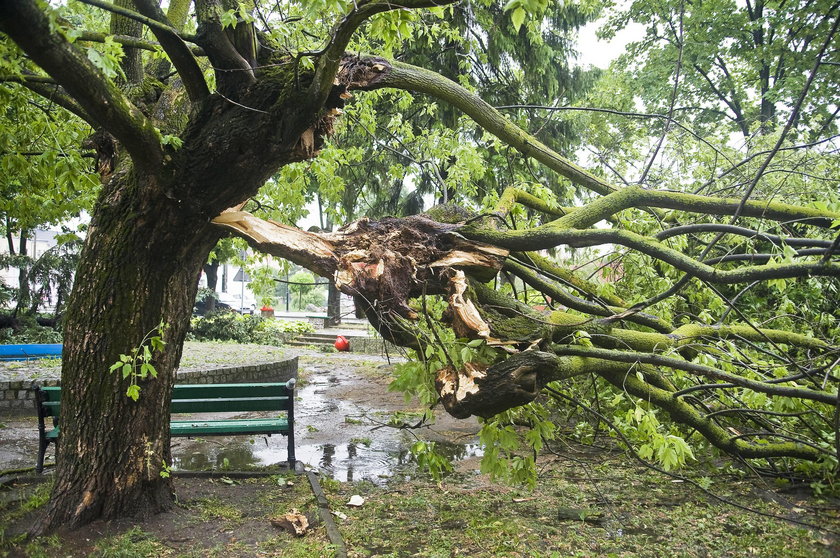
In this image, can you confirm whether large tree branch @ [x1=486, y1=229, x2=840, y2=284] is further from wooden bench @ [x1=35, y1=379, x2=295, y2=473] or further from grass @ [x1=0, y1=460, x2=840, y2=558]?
wooden bench @ [x1=35, y1=379, x2=295, y2=473]

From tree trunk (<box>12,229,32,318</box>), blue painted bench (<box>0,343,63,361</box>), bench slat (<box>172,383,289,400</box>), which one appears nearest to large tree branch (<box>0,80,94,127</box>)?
bench slat (<box>172,383,289,400</box>)

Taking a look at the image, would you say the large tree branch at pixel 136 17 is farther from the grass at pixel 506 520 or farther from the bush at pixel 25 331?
the bush at pixel 25 331

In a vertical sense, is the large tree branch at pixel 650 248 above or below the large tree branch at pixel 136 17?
below

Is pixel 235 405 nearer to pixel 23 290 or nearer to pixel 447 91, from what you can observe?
pixel 447 91

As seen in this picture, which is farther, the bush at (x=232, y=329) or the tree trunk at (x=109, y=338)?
the bush at (x=232, y=329)

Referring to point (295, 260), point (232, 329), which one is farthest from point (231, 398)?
point (232, 329)

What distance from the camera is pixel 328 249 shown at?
452 cm

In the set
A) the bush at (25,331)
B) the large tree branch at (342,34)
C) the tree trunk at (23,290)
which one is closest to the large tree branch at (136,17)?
the large tree branch at (342,34)

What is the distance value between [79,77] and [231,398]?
432cm

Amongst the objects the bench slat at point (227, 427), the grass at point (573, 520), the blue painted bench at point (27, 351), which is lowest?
the grass at point (573, 520)

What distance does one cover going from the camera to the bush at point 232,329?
18.4 metres

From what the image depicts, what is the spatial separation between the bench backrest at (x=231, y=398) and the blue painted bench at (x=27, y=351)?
6770 millimetres

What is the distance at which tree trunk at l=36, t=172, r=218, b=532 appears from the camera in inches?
171

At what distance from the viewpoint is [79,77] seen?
3.10m
